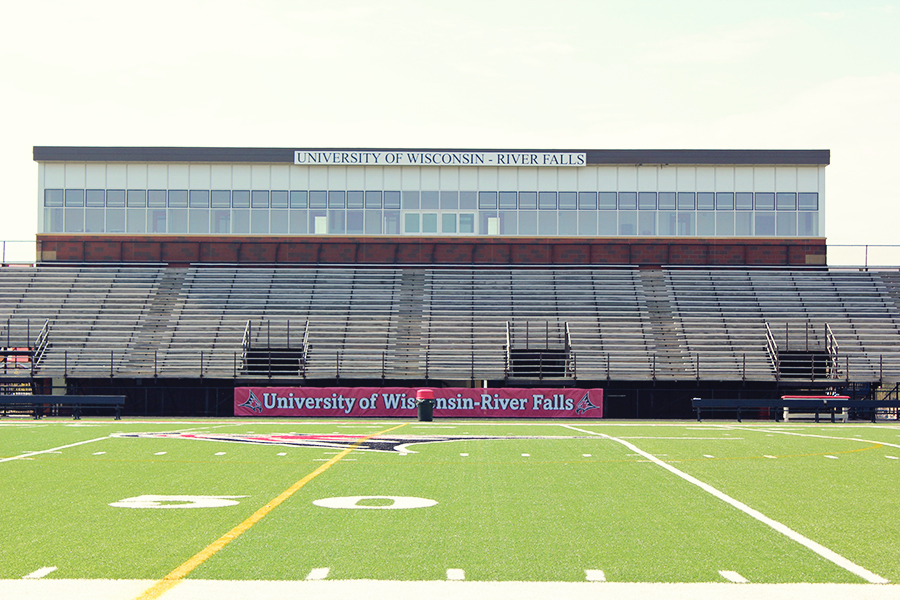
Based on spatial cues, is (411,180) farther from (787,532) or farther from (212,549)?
(212,549)

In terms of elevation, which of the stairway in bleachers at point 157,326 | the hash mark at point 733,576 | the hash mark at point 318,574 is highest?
the stairway in bleachers at point 157,326

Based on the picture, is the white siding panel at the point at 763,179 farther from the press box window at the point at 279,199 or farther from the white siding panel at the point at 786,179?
the press box window at the point at 279,199

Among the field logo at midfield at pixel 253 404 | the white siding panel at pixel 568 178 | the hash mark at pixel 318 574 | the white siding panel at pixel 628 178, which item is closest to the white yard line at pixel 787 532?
the hash mark at pixel 318 574

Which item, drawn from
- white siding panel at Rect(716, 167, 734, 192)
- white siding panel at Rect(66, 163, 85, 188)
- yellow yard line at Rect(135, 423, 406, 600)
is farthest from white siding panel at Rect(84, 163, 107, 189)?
yellow yard line at Rect(135, 423, 406, 600)

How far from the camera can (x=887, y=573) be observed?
24.1 ft

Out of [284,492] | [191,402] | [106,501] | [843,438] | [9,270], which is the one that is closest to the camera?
[106,501]

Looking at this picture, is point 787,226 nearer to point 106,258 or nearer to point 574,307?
point 574,307

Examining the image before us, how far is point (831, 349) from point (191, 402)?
25355 millimetres

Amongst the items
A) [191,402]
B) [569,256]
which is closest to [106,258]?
[191,402]

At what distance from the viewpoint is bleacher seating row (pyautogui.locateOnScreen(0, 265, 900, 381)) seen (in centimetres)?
3494

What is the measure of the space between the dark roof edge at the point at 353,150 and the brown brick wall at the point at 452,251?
3.86 metres

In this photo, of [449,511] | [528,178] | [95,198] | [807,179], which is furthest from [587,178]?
[449,511]

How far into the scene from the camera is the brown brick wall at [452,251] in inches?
1726

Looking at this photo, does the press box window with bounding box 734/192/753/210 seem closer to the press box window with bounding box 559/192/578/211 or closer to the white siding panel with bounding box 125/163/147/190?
the press box window with bounding box 559/192/578/211
